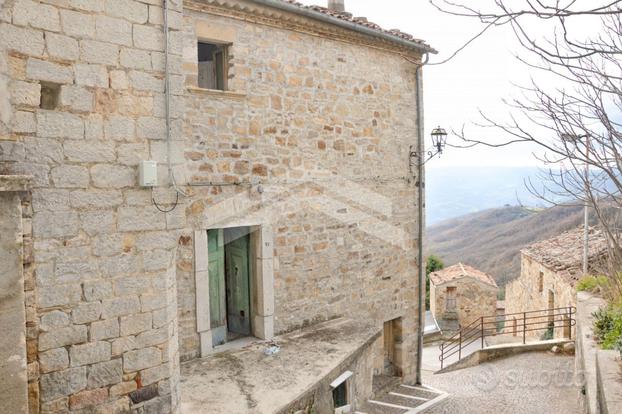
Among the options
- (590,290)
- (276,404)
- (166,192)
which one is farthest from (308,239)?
(590,290)

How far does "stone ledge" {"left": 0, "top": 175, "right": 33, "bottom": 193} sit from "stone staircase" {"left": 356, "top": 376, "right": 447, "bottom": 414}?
18.3ft

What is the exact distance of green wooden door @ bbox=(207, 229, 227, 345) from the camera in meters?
7.21

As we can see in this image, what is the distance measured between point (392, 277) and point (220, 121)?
182 inches

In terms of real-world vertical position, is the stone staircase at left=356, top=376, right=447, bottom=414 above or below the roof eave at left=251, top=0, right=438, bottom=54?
below

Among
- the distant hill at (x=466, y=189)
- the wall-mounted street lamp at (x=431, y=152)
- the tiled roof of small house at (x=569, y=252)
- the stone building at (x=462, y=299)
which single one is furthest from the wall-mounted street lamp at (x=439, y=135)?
the distant hill at (x=466, y=189)

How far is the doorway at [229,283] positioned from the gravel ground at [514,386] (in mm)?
3533

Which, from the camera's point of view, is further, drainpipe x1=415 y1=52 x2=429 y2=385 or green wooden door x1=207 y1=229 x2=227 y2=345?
drainpipe x1=415 y1=52 x2=429 y2=385

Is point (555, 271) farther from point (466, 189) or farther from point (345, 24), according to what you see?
point (466, 189)

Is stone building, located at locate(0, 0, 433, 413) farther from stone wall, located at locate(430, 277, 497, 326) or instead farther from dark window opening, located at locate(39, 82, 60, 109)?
stone wall, located at locate(430, 277, 497, 326)

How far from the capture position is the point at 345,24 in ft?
25.6

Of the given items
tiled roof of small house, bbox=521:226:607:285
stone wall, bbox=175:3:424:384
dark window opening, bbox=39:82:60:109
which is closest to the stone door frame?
stone wall, bbox=175:3:424:384

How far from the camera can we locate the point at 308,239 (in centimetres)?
788

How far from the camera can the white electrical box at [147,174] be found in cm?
382

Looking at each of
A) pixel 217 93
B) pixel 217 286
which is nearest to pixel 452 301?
pixel 217 286
